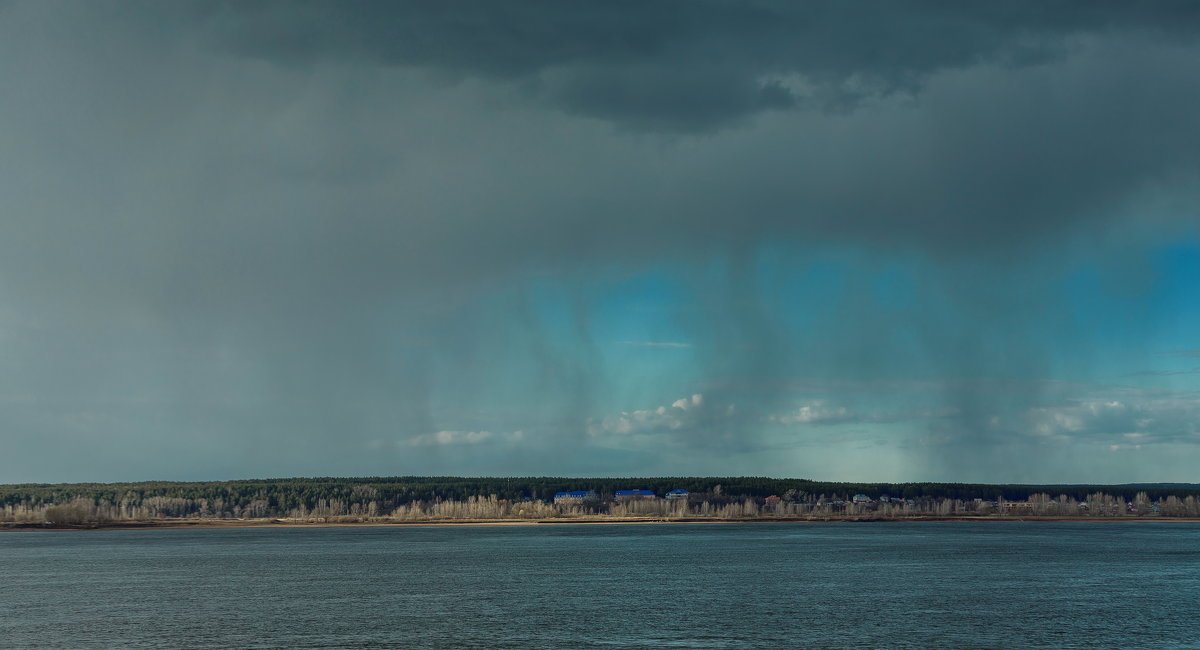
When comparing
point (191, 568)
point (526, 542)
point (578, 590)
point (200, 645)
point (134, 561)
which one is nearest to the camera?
point (200, 645)

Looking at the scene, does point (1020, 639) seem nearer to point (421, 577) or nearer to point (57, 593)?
point (421, 577)

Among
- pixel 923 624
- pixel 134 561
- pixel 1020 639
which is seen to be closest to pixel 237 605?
pixel 923 624

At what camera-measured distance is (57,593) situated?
320 ft

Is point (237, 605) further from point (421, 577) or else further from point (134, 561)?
point (134, 561)

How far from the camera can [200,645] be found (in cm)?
6391

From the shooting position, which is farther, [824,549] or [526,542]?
[526,542]

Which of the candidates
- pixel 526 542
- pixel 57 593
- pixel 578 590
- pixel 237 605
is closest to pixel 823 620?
pixel 578 590

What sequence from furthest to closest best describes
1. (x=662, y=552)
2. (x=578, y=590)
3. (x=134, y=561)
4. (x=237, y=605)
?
(x=662, y=552)
(x=134, y=561)
(x=578, y=590)
(x=237, y=605)

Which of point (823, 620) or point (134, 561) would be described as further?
point (134, 561)

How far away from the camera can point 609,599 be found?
3452 inches

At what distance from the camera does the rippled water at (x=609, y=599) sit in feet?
218

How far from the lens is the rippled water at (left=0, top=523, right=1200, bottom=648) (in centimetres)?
6631

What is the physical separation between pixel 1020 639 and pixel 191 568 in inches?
4031

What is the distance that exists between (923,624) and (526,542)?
129 meters
